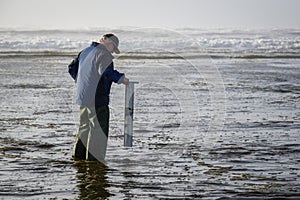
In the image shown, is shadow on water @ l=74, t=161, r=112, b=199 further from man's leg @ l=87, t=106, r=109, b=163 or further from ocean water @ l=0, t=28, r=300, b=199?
man's leg @ l=87, t=106, r=109, b=163

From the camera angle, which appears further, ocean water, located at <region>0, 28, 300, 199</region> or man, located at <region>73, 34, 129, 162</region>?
man, located at <region>73, 34, 129, 162</region>

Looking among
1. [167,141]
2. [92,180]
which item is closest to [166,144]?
[167,141]

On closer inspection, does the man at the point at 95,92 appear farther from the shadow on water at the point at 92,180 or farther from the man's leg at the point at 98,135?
the shadow on water at the point at 92,180

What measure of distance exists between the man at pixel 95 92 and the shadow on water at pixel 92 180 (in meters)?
0.25

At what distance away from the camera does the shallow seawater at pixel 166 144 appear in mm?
8250

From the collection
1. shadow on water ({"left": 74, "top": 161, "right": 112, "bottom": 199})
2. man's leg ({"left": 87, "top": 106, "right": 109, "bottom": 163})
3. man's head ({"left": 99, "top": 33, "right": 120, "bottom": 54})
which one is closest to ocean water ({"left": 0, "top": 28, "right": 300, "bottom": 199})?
shadow on water ({"left": 74, "top": 161, "right": 112, "bottom": 199})

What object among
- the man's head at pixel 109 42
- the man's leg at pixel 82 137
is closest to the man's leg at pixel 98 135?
the man's leg at pixel 82 137

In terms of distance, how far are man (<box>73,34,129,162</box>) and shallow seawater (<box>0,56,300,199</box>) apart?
9.9 inches

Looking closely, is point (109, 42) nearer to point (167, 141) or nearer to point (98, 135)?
point (98, 135)

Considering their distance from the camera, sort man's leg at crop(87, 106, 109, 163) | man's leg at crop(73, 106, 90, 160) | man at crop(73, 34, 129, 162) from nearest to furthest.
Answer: man at crop(73, 34, 129, 162) < man's leg at crop(87, 106, 109, 163) < man's leg at crop(73, 106, 90, 160)

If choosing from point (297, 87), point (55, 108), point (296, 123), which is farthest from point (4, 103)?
point (297, 87)

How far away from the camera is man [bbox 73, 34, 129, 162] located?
9.51m

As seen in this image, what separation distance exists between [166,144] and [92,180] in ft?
8.59

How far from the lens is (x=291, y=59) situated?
35.0 m
